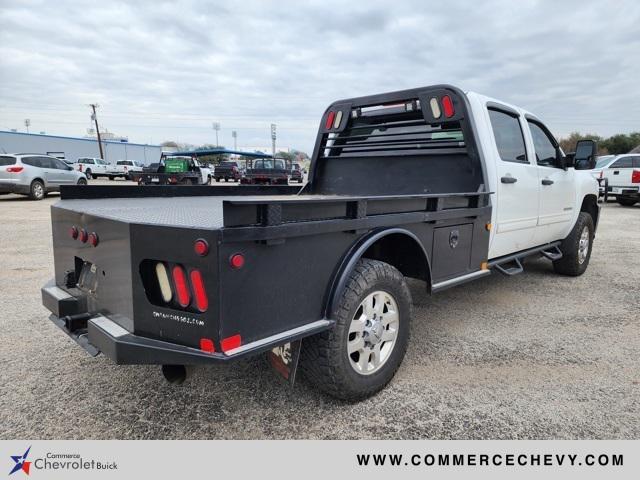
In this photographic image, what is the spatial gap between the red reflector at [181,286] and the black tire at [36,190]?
16.0 meters

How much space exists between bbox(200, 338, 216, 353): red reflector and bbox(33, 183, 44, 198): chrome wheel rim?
16272 mm

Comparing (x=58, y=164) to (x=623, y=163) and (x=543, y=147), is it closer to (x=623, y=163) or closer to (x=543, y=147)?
(x=543, y=147)

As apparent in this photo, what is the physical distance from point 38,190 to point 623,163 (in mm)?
19997

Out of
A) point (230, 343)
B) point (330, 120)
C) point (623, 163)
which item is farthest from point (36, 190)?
point (623, 163)

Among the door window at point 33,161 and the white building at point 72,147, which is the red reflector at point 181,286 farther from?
the white building at point 72,147

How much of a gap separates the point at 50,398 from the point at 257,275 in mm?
1733

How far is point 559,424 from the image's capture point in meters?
2.56

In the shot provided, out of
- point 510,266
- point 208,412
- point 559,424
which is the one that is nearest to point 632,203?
point 510,266

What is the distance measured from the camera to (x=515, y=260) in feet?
A: 14.9

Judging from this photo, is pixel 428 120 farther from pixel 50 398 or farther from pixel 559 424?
pixel 50 398

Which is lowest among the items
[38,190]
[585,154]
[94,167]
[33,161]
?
[38,190]

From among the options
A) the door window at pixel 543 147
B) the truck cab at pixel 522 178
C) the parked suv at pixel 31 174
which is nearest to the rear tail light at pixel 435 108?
the truck cab at pixel 522 178

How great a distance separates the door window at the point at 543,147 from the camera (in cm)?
477

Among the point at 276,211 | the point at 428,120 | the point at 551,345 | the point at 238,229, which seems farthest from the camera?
the point at 428,120
